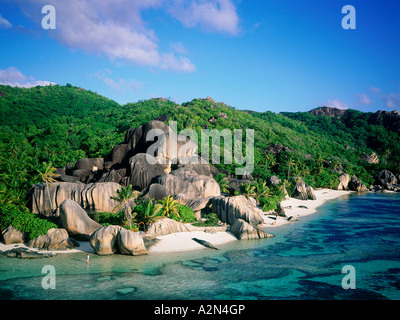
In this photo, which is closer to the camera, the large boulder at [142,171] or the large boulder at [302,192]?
the large boulder at [142,171]

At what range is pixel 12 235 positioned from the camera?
21266 millimetres

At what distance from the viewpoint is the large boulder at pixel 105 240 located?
66.0 ft

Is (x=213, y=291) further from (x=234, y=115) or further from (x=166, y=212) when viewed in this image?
(x=234, y=115)

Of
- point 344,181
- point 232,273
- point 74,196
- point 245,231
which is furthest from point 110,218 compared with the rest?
point 344,181

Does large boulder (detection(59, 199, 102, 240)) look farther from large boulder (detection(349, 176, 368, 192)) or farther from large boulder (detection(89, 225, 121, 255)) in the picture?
large boulder (detection(349, 176, 368, 192))

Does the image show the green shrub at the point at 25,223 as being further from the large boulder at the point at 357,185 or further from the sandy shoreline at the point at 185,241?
the large boulder at the point at 357,185

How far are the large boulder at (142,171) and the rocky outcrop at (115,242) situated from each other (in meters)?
15.0

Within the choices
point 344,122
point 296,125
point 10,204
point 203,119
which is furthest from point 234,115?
point 10,204

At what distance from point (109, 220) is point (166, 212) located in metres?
5.29

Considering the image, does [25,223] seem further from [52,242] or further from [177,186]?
[177,186]

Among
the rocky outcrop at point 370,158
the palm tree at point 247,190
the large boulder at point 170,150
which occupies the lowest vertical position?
the palm tree at point 247,190

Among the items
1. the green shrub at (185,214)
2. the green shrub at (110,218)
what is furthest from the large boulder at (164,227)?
the green shrub at (110,218)

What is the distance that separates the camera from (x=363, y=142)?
111 metres
